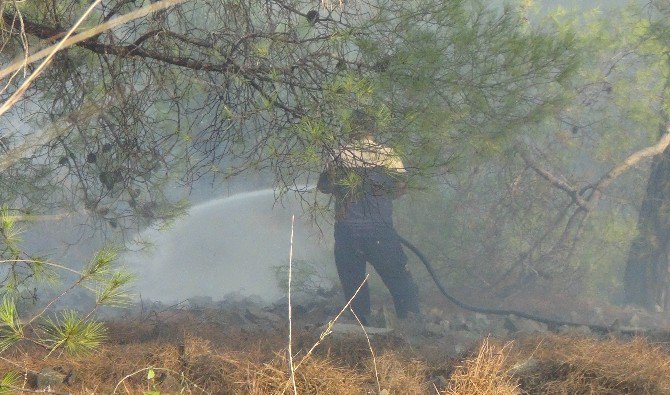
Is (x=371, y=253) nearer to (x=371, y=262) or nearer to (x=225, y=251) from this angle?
(x=371, y=262)

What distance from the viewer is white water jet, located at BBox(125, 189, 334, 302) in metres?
12.1

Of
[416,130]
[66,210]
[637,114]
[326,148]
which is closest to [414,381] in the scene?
[326,148]

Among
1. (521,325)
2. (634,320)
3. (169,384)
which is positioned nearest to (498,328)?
(521,325)

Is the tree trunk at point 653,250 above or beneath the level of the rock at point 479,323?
above

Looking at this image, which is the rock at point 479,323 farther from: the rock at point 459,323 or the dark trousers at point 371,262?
the dark trousers at point 371,262

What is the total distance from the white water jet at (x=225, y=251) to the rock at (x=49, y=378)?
800 centimetres

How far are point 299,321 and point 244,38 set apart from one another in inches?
140

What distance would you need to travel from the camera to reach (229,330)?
5.09 m

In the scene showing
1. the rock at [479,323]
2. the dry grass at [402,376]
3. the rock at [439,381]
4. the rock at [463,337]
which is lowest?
the rock at [479,323]

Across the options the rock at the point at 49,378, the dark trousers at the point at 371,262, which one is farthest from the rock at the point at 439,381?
the dark trousers at the point at 371,262

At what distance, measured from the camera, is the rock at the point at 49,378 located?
294cm

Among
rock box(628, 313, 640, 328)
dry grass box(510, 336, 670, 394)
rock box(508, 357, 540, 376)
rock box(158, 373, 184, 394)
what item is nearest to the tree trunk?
rock box(628, 313, 640, 328)

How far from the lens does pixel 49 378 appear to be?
2990 millimetres

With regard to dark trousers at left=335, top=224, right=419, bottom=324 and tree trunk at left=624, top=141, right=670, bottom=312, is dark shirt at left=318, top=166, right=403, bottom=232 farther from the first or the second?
tree trunk at left=624, top=141, right=670, bottom=312
